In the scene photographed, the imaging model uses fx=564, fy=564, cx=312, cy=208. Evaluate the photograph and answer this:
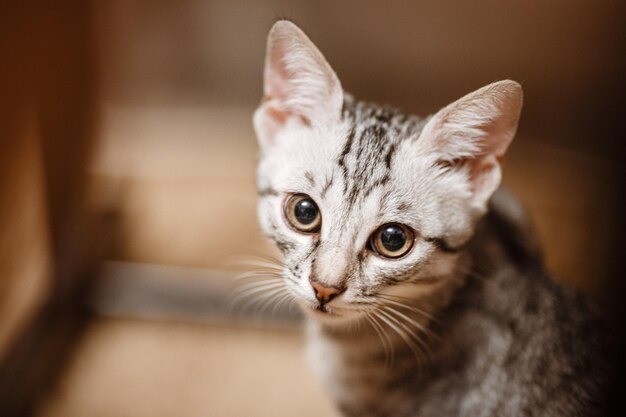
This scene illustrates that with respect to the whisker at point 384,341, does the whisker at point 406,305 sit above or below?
above

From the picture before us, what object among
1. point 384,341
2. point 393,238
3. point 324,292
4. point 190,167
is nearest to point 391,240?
point 393,238

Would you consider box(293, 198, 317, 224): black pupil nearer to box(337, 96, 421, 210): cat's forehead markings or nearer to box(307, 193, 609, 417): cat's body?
box(337, 96, 421, 210): cat's forehead markings

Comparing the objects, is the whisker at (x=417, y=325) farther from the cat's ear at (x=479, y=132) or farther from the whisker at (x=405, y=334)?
the cat's ear at (x=479, y=132)

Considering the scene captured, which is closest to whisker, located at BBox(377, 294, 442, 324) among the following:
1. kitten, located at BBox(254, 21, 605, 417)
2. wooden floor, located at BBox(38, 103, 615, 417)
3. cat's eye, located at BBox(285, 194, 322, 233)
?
kitten, located at BBox(254, 21, 605, 417)

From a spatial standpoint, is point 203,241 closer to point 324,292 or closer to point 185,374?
point 185,374

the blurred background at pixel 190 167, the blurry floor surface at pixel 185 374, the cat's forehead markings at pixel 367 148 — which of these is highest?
the cat's forehead markings at pixel 367 148

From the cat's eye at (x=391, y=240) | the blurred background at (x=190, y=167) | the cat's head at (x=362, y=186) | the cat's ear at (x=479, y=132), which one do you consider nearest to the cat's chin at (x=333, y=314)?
the cat's head at (x=362, y=186)

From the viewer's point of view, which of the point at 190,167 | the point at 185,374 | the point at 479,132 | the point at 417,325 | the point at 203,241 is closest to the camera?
the point at 479,132
